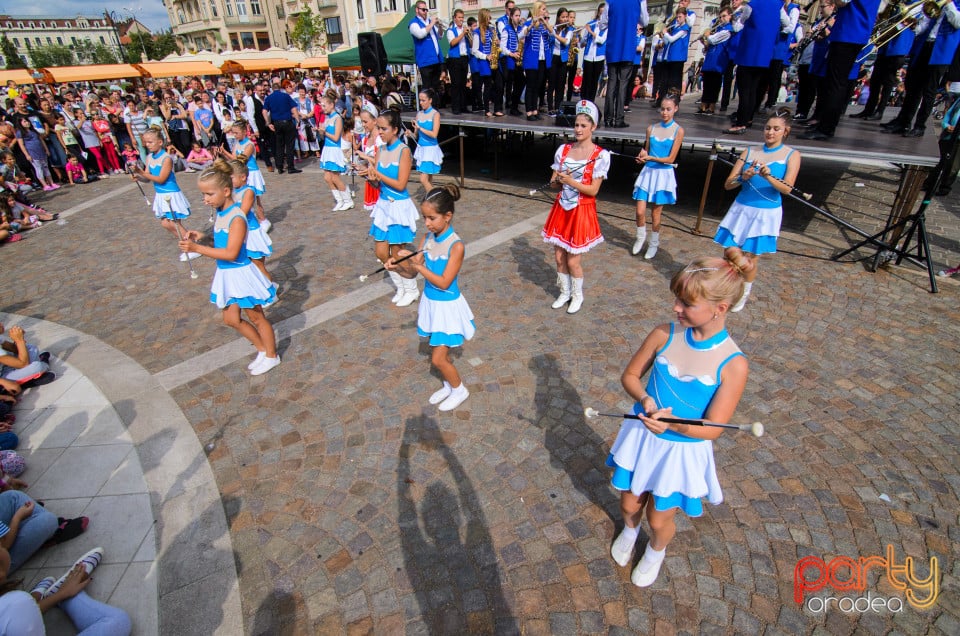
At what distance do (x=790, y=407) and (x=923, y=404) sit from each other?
123cm

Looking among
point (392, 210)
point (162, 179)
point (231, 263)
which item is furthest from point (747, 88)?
point (162, 179)

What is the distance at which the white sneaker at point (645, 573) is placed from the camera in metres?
2.90

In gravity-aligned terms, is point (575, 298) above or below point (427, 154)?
below

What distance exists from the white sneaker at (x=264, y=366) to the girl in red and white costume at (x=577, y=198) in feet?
11.1

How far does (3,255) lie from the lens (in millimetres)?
8938

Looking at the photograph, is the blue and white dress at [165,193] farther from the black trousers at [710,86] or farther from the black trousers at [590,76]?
the black trousers at [710,86]

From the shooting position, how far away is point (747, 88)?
858cm

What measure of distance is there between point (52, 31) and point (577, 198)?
555ft

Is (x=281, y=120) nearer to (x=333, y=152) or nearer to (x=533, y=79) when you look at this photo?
(x=333, y=152)

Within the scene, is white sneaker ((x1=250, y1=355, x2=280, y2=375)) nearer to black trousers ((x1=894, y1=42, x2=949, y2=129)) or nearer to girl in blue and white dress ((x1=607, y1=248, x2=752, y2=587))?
girl in blue and white dress ((x1=607, y1=248, x2=752, y2=587))

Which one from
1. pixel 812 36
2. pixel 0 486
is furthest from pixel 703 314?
pixel 812 36

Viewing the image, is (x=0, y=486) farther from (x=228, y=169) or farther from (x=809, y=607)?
(x=809, y=607)

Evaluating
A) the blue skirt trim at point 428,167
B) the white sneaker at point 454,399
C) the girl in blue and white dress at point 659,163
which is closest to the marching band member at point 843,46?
the girl in blue and white dress at point 659,163

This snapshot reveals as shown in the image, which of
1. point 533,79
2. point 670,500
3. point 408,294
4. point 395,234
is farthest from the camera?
point 533,79
